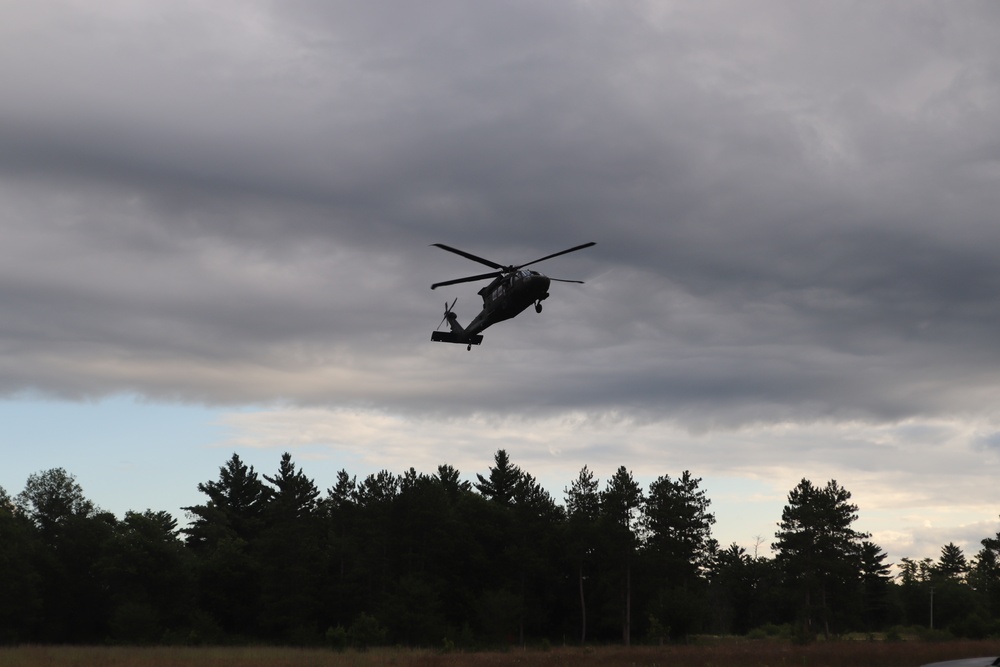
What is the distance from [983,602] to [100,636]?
355 feet

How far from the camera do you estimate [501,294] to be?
1683 inches

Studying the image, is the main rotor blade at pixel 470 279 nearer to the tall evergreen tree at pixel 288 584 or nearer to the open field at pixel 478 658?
the open field at pixel 478 658

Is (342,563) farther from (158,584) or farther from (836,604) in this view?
(836,604)

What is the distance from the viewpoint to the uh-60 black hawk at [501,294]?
40.7 metres

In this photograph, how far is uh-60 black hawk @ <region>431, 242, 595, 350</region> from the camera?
4066 centimetres

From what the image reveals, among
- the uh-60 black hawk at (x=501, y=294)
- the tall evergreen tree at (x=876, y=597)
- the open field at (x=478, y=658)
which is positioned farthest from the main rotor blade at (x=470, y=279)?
the tall evergreen tree at (x=876, y=597)

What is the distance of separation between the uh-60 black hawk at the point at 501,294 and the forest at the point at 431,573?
26.0 metres

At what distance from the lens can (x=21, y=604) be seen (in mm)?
74000

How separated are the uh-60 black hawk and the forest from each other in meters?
26.0

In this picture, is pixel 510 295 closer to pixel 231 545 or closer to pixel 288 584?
pixel 288 584

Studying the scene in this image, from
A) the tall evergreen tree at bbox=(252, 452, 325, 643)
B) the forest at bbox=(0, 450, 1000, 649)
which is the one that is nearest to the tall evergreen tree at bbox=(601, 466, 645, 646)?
the forest at bbox=(0, 450, 1000, 649)

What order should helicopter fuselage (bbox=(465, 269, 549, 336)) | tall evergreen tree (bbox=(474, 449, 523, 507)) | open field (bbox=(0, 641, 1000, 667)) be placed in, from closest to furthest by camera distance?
helicopter fuselage (bbox=(465, 269, 549, 336)), open field (bbox=(0, 641, 1000, 667)), tall evergreen tree (bbox=(474, 449, 523, 507))

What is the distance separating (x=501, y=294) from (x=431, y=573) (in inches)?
1606

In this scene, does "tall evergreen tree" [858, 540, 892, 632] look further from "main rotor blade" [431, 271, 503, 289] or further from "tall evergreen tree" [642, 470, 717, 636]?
"main rotor blade" [431, 271, 503, 289]
